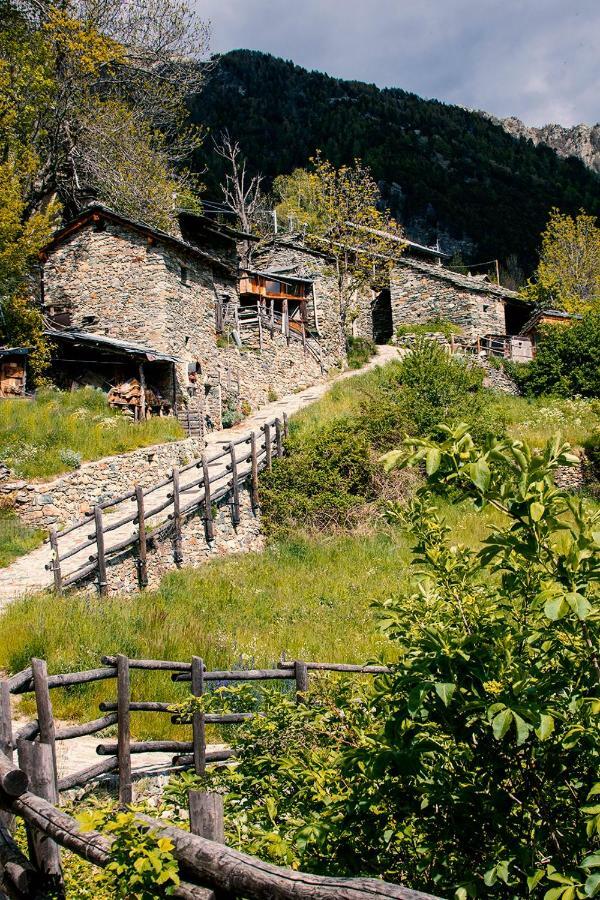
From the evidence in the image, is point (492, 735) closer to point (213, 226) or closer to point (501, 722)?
point (501, 722)

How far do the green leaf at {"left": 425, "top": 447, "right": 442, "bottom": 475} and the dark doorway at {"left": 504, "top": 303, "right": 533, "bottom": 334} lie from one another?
116 feet

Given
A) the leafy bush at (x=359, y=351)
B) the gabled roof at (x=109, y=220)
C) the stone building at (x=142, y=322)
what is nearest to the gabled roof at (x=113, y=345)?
the stone building at (x=142, y=322)

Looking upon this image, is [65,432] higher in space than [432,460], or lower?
higher

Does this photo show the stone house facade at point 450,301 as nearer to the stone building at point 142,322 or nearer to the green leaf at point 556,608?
the stone building at point 142,322

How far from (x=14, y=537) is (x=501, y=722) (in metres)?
14.6

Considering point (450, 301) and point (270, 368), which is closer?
point (270, 368)

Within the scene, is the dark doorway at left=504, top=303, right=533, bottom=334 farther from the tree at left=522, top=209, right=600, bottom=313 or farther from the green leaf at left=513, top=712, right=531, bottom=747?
the green leaf at left=513, top=712, right=531, bottom=747

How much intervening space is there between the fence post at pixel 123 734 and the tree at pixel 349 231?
1133 inches

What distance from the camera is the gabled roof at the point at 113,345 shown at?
22438 mm

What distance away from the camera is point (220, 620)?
37.9 feet

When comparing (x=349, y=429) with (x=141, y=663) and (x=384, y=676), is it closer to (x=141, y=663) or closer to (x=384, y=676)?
(x=141, y=663)

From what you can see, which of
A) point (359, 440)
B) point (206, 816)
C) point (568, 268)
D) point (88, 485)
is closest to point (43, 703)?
point (206, 816)

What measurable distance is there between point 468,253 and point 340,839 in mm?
68931

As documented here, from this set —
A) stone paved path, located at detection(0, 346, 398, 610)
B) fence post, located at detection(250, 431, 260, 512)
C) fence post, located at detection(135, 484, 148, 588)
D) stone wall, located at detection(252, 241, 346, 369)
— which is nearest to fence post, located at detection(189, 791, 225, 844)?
stone paved path, located at detection(0, 346, 398, 610)
